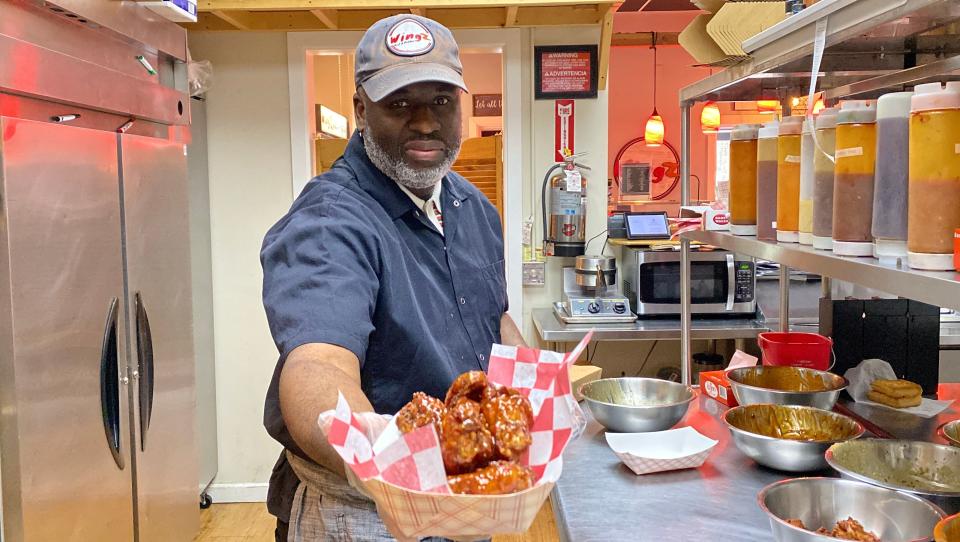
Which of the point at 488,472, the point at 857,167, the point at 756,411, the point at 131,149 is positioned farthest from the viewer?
the point at 131,149

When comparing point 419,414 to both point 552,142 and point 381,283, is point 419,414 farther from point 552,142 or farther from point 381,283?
point 552,142

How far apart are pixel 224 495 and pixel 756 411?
313 centimetres

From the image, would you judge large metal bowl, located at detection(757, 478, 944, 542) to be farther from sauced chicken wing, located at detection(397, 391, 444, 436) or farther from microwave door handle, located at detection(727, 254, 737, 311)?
microwave door handle, located at detection(727, 254, 737, 311)

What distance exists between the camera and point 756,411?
190 centimetres

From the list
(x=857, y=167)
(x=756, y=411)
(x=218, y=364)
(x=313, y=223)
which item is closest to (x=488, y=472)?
(x=313, y=223)

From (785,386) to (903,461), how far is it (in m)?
0.56

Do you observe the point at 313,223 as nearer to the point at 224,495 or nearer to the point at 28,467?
the point at 28,467

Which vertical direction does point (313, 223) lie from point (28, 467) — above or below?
above

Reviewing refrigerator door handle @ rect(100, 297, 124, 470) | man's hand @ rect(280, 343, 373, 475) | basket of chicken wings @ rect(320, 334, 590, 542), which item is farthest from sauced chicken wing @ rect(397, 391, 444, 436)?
refrigerator door handle @ rect(100, 297, 124, 470)

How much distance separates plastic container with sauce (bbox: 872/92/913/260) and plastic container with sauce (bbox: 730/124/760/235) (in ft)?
2.33

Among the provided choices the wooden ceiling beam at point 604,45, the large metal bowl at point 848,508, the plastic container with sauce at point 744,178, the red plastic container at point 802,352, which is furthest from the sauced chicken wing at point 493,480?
the wooden ceiling beam at point 604,45

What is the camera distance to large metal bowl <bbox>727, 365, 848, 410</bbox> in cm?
195

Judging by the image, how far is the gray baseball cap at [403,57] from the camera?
5.42ft

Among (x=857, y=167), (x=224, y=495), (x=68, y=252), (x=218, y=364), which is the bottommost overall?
(x=224, y=495)
